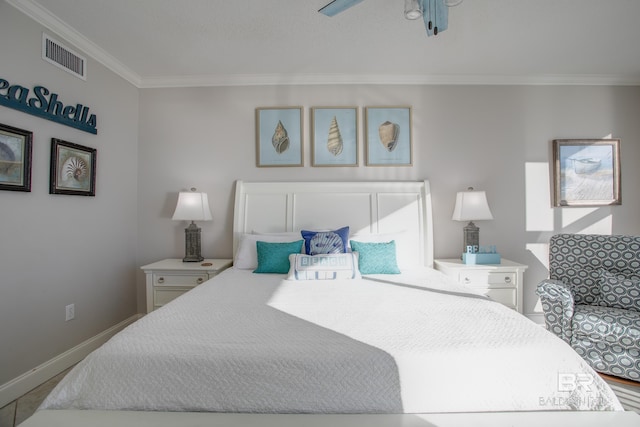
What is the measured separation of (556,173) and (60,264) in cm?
456

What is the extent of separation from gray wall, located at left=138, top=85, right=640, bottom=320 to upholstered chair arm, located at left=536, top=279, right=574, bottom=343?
0.98 meters

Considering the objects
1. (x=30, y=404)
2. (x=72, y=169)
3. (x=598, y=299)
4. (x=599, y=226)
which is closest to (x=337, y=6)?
(x=72, y=169)

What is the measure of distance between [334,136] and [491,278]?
201 cm

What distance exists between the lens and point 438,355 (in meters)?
1.19

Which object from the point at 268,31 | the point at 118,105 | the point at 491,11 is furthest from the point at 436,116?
the point at 118,105

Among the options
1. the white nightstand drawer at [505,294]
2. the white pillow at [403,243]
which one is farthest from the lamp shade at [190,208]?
the white nightstand drawer at [505,294]

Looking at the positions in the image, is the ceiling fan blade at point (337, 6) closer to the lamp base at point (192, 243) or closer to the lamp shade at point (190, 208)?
the lamp shade at point (190, 208)

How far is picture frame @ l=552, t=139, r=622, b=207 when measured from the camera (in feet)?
10.5

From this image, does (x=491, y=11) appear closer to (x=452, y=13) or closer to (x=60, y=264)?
(x=452, y=13)

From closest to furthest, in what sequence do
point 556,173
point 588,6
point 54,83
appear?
point 588,6 < point 54,83 < point 556,173

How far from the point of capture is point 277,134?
3.23m

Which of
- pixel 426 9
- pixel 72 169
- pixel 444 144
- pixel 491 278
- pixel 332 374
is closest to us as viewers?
pixel 332 374

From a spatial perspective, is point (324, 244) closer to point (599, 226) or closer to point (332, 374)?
point (332, 374)

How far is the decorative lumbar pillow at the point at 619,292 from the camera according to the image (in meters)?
2.19
